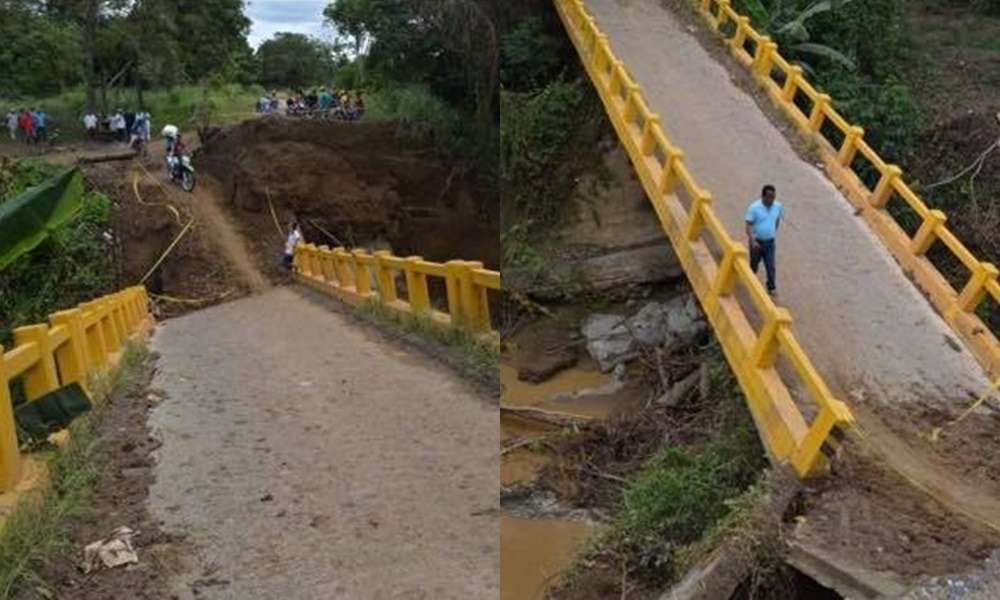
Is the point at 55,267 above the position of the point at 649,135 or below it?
below

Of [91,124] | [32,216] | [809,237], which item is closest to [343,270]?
[809,237]

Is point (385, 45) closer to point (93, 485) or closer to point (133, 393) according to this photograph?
point (133, 393)

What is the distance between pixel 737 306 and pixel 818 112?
4.73 m

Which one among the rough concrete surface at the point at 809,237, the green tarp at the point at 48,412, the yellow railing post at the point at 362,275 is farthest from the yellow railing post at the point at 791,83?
the green tarp at the point at 48,412

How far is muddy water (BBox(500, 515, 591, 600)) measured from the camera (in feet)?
26.5

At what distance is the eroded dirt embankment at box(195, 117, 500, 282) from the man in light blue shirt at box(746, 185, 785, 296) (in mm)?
16972

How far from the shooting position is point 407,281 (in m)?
11.6

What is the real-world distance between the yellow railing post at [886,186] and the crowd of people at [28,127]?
26.1 meters

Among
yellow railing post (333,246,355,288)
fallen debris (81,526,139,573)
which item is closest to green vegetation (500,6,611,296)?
yellow railing post (333,246,355,288)

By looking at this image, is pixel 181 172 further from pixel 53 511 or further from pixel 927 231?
pixel 53 511

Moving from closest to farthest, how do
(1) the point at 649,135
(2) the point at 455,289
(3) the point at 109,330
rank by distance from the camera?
(2) the point at 455,289
(3) the point at 109,330
(1) the point at 649,135

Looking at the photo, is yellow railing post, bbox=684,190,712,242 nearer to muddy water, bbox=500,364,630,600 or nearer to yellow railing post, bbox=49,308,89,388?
muddy water, bbox=500,364,630,600

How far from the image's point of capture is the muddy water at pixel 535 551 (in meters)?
8.06

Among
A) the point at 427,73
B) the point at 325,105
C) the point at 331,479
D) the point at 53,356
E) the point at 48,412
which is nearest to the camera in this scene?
the point at 331,479
